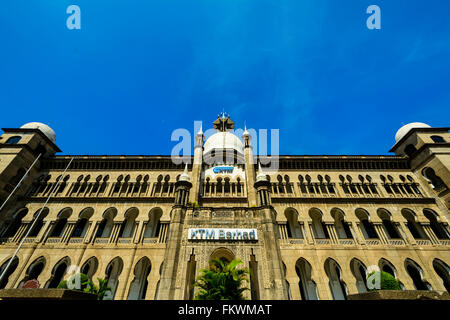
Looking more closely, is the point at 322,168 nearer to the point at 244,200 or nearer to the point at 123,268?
the point at 244,200

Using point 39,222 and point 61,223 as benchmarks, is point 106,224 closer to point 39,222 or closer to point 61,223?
point 61,223

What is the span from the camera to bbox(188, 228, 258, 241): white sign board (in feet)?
55.0

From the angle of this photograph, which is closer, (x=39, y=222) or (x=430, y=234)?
(x=430, y=234)

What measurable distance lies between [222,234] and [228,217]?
5.69ft

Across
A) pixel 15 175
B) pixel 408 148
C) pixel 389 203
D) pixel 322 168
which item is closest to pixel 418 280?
pixel 389 203

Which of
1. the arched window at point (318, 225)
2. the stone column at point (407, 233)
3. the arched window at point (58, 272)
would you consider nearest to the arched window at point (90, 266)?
the arched window at point (58, 272)

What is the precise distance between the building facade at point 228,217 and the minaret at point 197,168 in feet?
0.49

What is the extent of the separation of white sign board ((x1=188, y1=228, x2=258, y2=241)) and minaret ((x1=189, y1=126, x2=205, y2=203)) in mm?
5246

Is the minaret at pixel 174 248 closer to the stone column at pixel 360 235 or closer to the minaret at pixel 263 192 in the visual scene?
the minaret at pixel 263 192

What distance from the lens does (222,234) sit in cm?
1697

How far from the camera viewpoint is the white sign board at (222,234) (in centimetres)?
1677

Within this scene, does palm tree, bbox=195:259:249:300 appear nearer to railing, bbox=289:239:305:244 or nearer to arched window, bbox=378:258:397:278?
railing, bbox=289:239:305:244

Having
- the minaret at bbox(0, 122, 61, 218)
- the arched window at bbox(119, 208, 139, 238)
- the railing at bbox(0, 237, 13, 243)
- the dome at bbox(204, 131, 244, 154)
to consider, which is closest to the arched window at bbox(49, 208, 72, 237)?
the railing at bbox(0, 237, 13, 243)

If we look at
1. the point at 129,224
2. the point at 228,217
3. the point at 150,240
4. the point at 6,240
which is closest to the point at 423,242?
the point at 228,217
